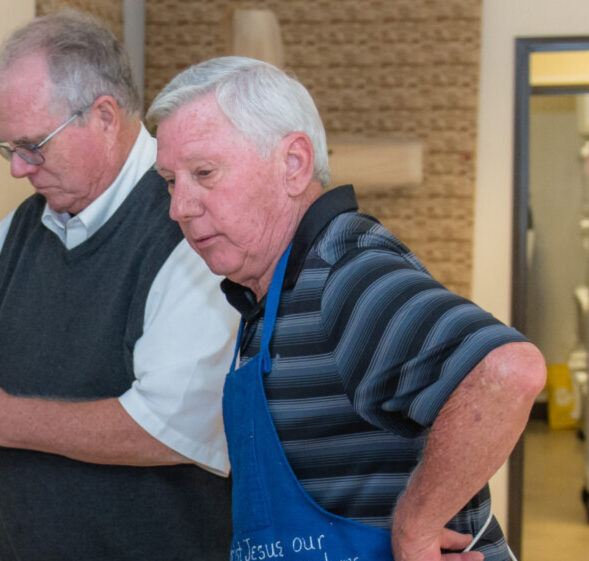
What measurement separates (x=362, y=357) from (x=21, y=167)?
0.67m

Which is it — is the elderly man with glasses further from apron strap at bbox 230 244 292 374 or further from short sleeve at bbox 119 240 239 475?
apron strap at bbox 230 244 292 374

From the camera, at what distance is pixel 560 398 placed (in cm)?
367

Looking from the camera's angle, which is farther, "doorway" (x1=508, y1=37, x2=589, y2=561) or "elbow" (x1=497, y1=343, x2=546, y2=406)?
"doorway" (x1=508, y1=37, x2=589, y2=561)

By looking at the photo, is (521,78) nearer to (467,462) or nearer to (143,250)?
(143,250)

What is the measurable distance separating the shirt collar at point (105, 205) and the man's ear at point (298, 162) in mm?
424

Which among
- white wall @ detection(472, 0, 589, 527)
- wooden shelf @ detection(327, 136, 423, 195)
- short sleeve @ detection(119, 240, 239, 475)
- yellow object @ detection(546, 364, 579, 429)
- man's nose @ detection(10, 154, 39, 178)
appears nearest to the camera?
short sleeve @ detection(119, 240, 239, 475)

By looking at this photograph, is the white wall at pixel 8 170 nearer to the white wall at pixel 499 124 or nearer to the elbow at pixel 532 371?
the elbow at pixel 532 371

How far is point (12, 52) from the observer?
1.32m

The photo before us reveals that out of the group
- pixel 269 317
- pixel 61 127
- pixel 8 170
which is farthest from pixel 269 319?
pixel 8 170

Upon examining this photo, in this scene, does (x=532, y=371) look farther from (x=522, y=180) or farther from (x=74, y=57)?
(x=522, y=180)

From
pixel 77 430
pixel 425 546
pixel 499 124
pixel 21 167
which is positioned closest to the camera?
pixel 425 546

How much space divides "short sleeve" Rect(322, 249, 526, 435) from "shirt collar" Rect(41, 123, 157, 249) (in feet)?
1.74

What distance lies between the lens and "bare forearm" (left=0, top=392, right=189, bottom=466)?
4.03 ft

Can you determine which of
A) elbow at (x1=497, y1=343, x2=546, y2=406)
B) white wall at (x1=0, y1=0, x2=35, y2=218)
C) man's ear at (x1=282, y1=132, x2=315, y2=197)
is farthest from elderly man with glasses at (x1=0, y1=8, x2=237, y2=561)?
white wall at (x1=0, y1=0, x2=35, y2=218)
